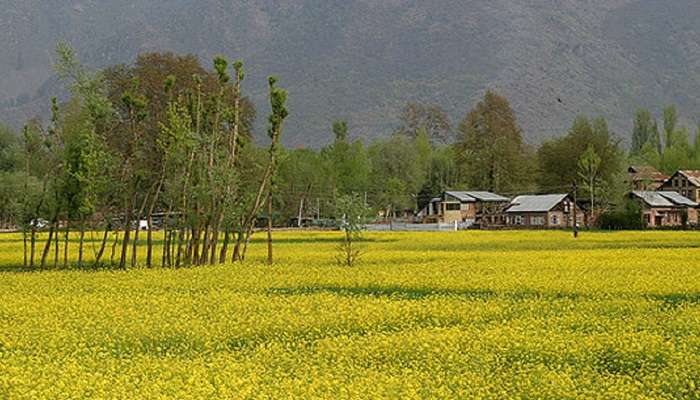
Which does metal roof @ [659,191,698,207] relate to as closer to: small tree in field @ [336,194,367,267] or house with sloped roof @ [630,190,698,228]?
house with sloped roof @ [630,190,698,228]

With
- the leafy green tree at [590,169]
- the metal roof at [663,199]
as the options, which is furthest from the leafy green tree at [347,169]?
the metal roof at [663,199]

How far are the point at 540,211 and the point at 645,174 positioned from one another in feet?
127

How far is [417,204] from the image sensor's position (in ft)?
518

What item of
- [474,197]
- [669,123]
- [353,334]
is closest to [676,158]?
[669,123]

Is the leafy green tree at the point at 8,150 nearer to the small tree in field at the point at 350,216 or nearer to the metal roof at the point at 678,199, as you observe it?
the small tree in field at the point at 350,216

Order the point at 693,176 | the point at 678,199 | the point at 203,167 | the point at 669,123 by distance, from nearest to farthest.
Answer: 1. the point at 203,167
2. the point at 678,199
3. the point at 693,176
4. the point at 669,123

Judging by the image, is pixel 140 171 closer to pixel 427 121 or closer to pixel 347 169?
pixel 347 169

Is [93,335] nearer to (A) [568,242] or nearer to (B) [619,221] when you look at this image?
(A) [568,242]

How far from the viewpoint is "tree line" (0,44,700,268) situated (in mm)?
46281

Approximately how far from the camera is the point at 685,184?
144 m

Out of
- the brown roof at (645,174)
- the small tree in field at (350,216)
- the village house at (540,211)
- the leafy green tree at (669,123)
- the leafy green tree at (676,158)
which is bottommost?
the small tree in field at (350,216)

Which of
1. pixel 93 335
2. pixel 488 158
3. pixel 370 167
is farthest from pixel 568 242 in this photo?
pixel 370 167

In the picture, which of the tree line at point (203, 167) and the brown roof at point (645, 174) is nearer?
the tree line at point (203, 167)

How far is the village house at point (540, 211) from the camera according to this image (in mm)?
117188
